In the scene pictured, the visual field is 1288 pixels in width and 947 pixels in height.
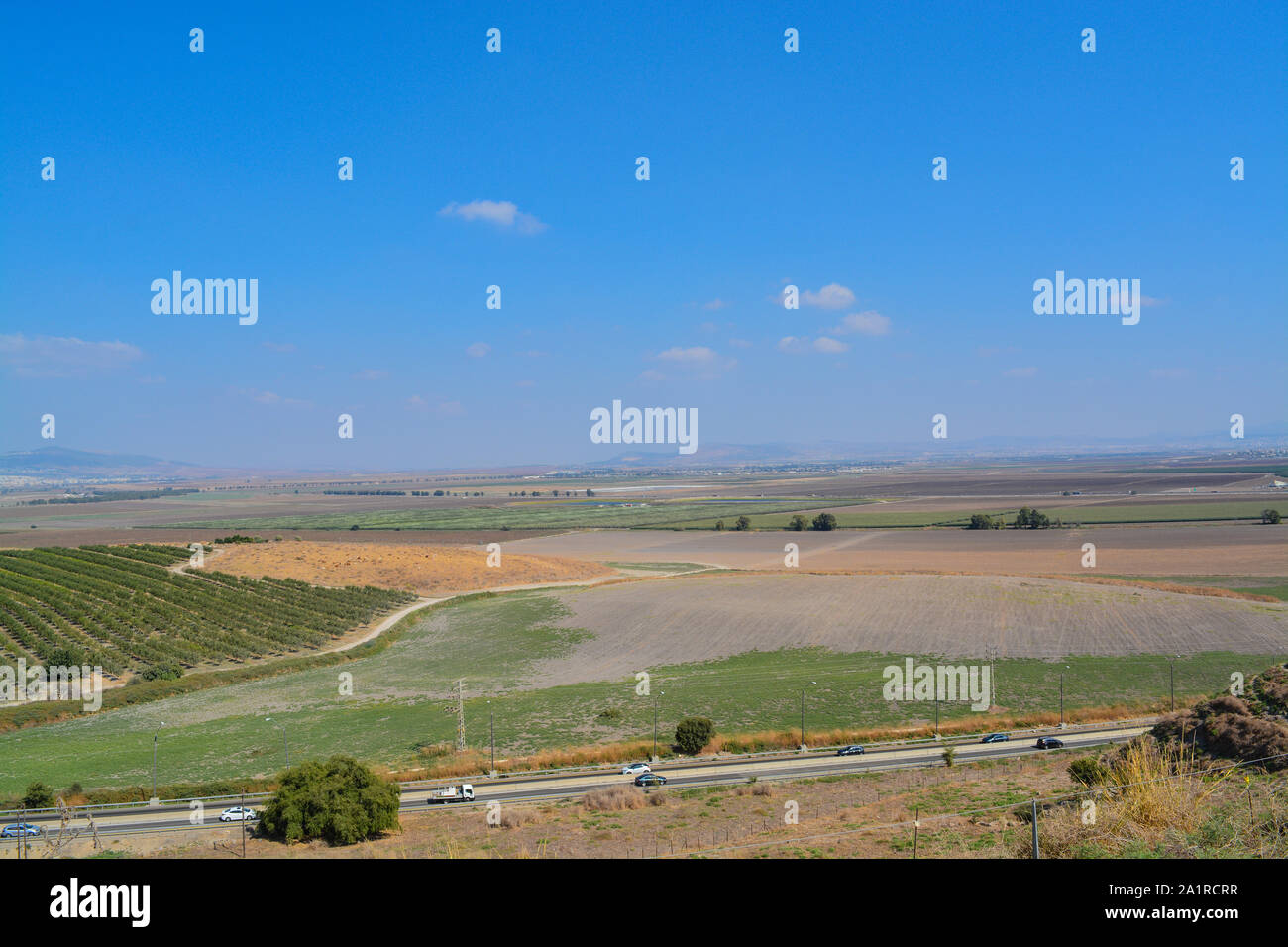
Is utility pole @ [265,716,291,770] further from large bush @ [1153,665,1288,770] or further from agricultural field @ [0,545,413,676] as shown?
large bush @ [1153,665,1288,770]

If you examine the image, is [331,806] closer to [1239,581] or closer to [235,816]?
[235,816]

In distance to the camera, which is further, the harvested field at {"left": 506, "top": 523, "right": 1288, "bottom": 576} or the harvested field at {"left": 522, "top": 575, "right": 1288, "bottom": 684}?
the harvested field at {"left": 506, "top": 523, "right": 1288, "bottom": 576}

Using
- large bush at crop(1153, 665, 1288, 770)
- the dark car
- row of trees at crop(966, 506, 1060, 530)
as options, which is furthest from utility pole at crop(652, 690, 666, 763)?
row of trees at crop(966, 506, 1060, 530)

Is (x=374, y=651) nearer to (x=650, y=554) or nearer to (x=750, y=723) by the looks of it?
(x=750, y=723)

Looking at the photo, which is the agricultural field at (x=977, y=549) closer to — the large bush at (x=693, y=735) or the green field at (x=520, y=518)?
the green field at (x=520, y=518)

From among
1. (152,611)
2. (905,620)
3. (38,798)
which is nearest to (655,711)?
(38,798)
